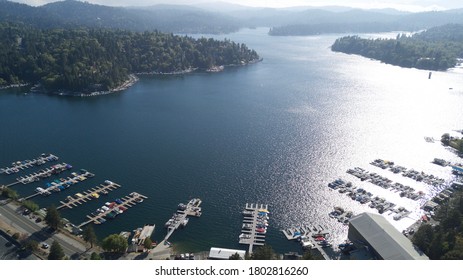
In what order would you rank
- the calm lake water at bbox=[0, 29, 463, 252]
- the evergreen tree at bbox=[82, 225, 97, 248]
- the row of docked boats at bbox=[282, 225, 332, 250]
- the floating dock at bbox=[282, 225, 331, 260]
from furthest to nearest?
the calm lake water at bbox=[0, 29, 463, 252] < the row of docked boats at bbox=[282, 225, 332, 250] < the floating dock at bbox=[282, 225, 331, 260] < the evergreen tree at bbox=[82, 225, 97, 248]

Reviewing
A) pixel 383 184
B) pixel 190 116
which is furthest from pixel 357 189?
pixel 190 116

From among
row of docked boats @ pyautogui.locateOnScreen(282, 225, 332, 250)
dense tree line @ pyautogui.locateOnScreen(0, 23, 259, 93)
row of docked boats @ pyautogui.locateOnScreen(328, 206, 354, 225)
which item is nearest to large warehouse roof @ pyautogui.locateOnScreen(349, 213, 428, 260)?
row of docked boats @ pyautogui.locateOnScreen(282, 225, 332, 250)

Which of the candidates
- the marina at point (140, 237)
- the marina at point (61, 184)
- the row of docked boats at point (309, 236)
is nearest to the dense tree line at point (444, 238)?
the row of docked boats at point (309, 236)

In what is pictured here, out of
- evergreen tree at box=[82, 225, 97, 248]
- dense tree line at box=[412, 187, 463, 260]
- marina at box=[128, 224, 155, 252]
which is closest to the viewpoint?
dense tree line at box=[412, 187, 463, 260]

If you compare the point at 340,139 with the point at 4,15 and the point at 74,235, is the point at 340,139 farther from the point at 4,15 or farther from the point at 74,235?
the point at 4,15

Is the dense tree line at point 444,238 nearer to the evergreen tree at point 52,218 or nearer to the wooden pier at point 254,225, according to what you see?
the wooden pier at point 254,225

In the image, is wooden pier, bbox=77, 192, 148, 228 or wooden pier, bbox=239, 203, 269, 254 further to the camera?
wooden pier, bbox=77, 192, 148, 228

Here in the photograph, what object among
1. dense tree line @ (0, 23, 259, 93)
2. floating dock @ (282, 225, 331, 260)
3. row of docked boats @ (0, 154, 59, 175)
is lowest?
floating dock @ (282, 225, 331, 260)

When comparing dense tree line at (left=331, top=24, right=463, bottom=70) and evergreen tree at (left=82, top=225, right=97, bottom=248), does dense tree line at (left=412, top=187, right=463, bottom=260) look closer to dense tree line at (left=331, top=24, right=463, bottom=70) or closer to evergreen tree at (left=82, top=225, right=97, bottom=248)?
evergreen tree at (left=82, top=225, right=97, bottom=248)

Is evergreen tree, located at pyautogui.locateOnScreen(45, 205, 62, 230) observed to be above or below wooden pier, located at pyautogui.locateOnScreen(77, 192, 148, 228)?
A: above
